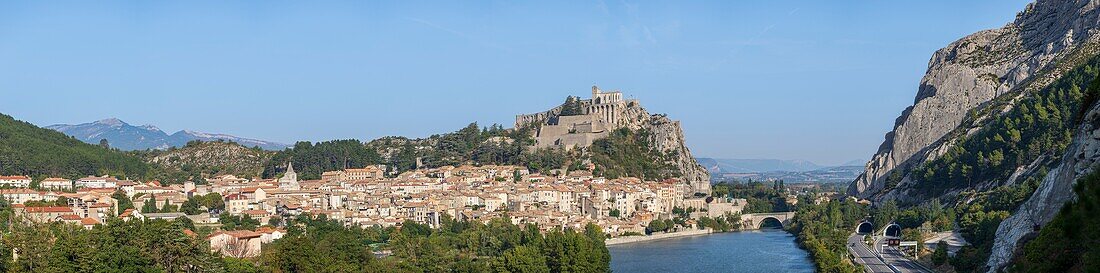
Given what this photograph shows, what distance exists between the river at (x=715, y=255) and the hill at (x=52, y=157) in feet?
76.9

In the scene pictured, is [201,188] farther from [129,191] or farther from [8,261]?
[8,261]

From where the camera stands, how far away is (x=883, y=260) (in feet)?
113

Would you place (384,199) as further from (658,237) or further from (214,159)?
(214,159)

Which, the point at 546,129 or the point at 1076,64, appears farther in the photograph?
the point at 546,129

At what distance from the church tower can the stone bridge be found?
1902 cm

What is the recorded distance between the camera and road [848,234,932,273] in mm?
31859

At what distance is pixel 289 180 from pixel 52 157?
9.69 m

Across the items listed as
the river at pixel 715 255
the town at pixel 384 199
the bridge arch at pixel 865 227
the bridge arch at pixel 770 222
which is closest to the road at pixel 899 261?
the river at pixel 715 255

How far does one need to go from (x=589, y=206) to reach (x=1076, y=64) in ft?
65.5

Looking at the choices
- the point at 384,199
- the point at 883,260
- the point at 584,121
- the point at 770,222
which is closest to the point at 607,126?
the point at 584,121

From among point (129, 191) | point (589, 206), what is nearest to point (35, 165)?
point (129, 191)

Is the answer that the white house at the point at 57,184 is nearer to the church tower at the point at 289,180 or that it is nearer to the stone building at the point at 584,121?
the church tower at the point at 289,180

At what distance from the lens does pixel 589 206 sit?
167 feet

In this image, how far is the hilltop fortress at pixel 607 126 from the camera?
2474 inches
